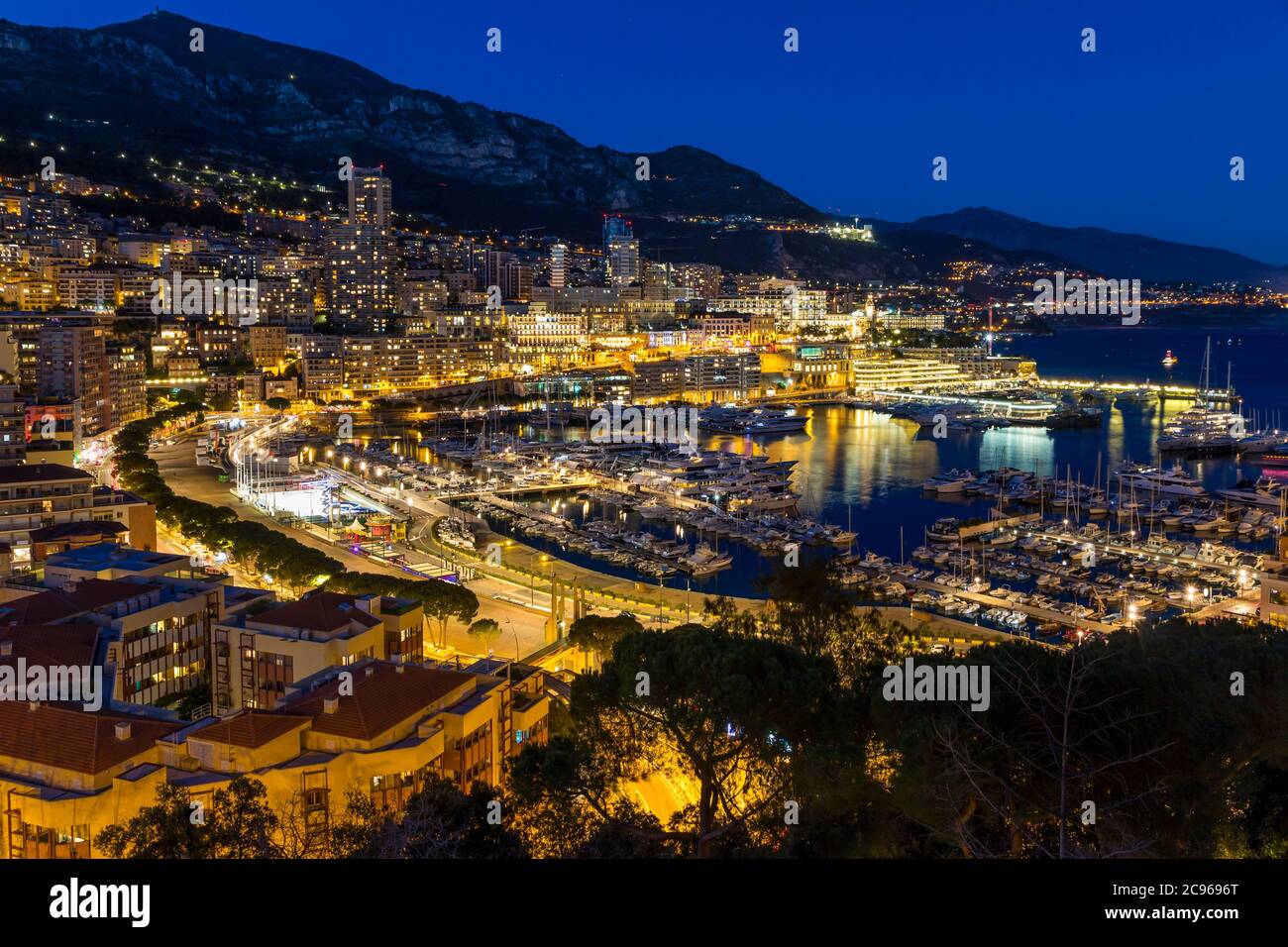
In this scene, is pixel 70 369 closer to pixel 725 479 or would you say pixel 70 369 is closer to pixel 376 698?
pixel 725 479

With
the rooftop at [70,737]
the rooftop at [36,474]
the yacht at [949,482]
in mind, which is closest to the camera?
the rooftop at [70,737]

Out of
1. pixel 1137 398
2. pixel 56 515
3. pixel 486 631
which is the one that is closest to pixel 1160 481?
pixel 486 631

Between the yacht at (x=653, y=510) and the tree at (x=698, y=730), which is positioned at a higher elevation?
the tree at (x=698, y=730)

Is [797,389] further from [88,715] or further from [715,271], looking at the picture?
[88,715]

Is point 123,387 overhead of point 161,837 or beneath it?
overhead

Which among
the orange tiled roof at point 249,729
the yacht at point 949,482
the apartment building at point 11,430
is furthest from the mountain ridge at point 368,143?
the orange tiled roof at point 249,729

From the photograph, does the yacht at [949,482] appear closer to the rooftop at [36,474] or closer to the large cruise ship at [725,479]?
the large cruise ship at [725,479]

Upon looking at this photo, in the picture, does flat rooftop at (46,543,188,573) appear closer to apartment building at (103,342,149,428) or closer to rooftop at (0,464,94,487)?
rooftop at (0,464,94,487)

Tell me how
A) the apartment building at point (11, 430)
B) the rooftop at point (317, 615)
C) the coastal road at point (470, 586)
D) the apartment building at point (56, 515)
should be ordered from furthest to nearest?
the apartment building at point (11, 430) < the apartment building at point (56, 515) < the coastal road at point (470, 586) < the rooftop at point (317, 615)
